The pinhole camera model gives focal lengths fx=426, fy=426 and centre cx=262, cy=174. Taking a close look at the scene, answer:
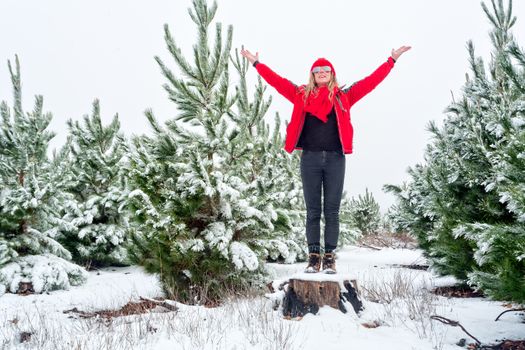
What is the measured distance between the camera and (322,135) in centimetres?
439

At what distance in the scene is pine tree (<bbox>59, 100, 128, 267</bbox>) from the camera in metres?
9.04

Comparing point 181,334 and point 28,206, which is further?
point 28,206

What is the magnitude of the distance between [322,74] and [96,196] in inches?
259

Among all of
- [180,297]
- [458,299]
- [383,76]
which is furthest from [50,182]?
[458,299]

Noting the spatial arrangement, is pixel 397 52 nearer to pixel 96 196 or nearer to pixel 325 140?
pixel 325 140

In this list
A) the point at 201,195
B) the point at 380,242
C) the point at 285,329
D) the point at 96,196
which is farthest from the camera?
the point at 380,242

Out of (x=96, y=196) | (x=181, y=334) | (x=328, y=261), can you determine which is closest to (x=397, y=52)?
(x=328, y=261)

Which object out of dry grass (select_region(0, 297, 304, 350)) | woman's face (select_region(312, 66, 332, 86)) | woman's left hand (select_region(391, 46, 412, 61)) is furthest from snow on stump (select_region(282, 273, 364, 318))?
woman's left hand (select_region(391, 46, 412, 61))

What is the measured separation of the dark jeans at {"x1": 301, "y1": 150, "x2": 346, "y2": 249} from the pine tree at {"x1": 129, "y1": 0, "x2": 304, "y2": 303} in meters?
1.56

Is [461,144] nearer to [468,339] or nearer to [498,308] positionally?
[498,308]

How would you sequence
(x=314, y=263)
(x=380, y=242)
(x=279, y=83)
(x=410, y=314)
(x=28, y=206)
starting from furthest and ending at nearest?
(x=380, y=242) → (x=28, y=206) → (x=279, y=83) → (x=314, y=263) → (x=410, y=314)

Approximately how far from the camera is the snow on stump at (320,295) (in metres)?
3.95

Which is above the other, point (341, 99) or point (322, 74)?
point (322, 74)

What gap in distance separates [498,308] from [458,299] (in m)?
0.65
